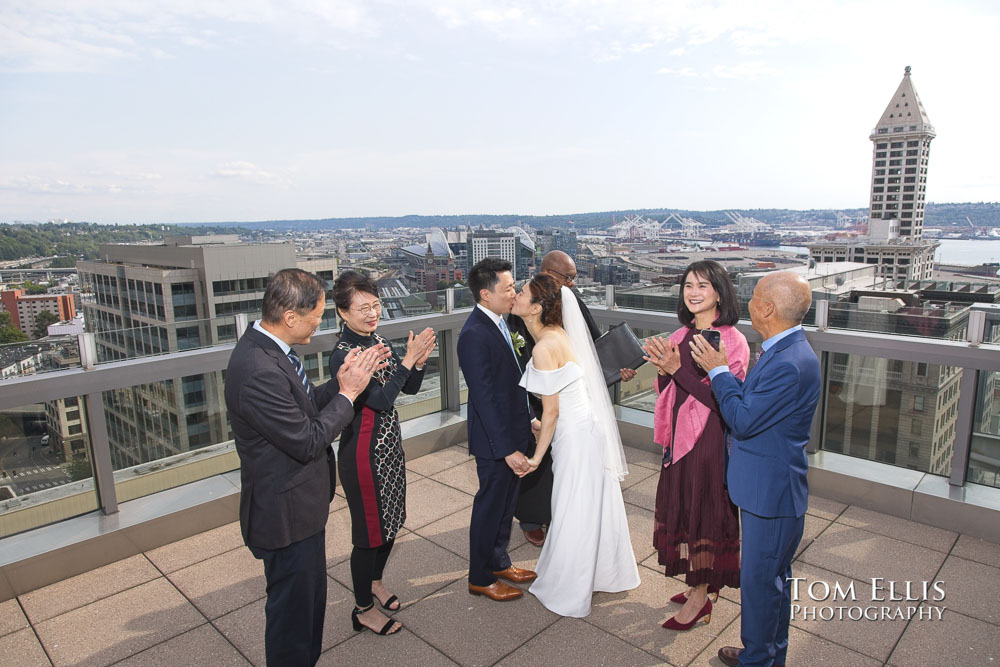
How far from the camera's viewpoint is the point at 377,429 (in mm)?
2582

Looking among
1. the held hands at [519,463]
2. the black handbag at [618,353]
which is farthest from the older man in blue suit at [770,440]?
the black handbag at [618,353]

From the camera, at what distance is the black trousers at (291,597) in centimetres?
200

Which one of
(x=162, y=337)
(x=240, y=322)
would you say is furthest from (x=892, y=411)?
(x=162, y=337)

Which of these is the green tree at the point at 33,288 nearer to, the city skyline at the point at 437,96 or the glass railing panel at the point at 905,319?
the city skyline at the point at 437,96

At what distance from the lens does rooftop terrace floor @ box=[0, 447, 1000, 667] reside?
2521 millimetres

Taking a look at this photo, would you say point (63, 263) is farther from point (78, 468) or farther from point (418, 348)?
point (418, 348)

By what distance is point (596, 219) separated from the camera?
94.5ft

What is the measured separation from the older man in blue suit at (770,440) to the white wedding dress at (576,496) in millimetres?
673

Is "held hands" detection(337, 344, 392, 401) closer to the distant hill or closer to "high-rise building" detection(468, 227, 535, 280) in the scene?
"high-rise building" detection(468, 227, 535, 280)

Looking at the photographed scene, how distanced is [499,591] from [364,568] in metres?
0.74

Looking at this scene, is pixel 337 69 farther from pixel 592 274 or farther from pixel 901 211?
pixel 901 211

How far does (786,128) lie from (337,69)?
42.8 ft

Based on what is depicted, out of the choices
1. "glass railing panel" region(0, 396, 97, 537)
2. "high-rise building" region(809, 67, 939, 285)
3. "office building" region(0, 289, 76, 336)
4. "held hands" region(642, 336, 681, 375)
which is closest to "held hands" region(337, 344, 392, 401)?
"held hands" region(642, 336, 681, 375)

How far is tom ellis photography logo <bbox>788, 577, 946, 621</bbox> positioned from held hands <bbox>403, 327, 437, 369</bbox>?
209cm
